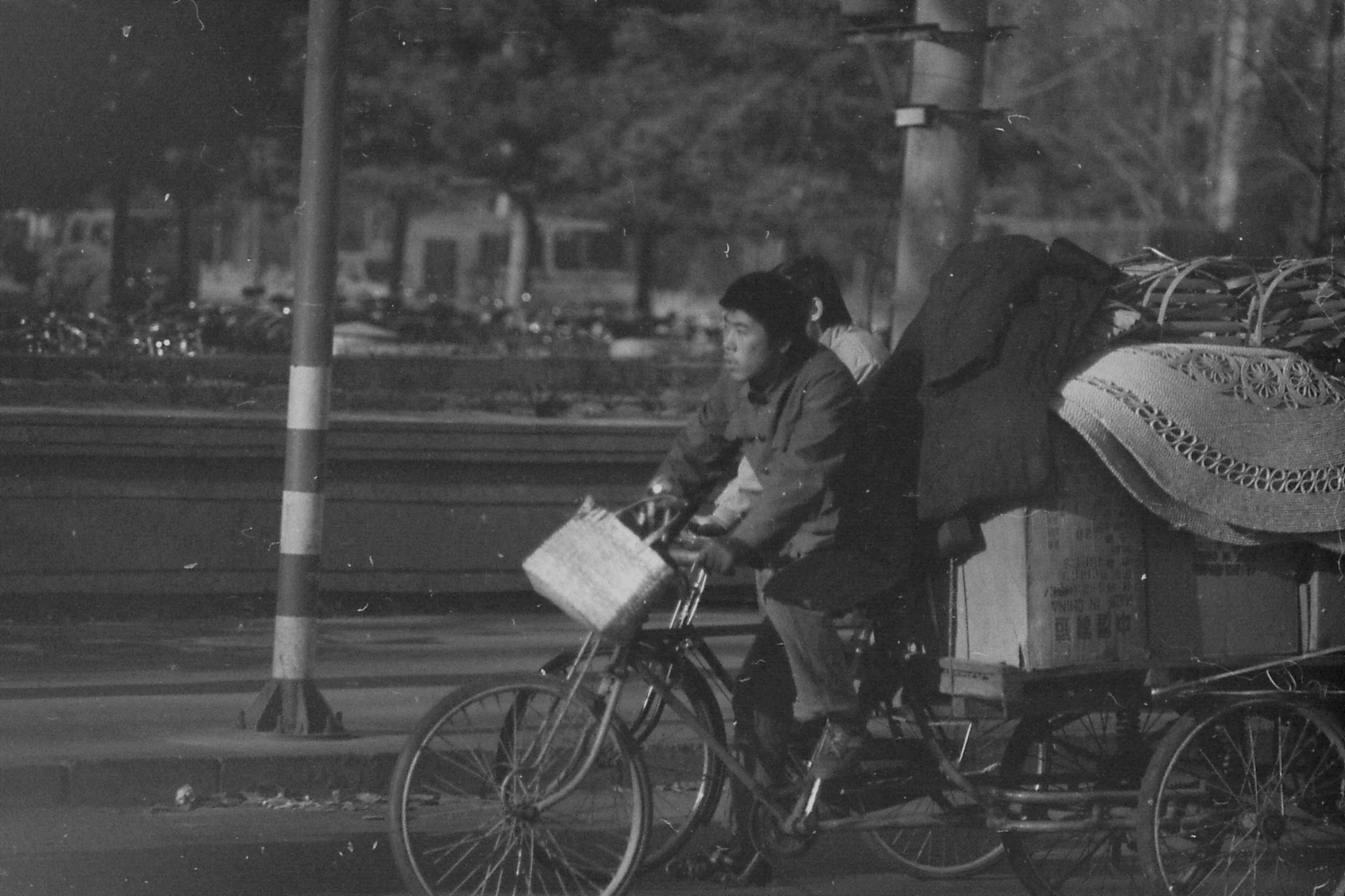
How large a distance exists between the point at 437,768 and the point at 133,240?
36665 mm

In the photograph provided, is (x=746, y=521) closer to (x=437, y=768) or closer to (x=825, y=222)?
(x=437, y=768)

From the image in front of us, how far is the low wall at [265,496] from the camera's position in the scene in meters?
9.38

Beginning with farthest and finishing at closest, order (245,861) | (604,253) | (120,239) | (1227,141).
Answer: (604,253) → (1227,141) → (120,239) → (245,861)

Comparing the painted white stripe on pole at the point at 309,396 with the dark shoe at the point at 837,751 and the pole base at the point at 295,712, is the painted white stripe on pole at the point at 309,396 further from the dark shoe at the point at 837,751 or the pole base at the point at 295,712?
the dark shoe at the point at 837,751

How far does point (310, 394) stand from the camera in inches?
271

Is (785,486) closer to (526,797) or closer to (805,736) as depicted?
(805,736)

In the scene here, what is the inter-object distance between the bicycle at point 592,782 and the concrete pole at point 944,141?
8.42 feet

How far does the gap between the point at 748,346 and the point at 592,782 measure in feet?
3.87

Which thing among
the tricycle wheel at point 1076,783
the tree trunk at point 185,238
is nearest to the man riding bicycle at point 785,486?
the tricycle wheel at point 1076,783

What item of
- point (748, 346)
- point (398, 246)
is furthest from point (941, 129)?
point (398, 246)

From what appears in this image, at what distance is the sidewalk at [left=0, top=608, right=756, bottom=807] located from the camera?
6.34 m

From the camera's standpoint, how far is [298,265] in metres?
6.92

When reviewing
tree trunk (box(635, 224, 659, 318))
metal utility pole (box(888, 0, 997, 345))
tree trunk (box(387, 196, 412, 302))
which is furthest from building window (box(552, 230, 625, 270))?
metal utility pole (box(888, 0, 997, 345))

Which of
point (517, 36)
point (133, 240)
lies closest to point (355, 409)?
point (517, 36)
